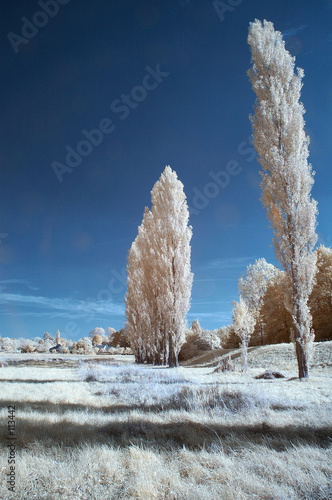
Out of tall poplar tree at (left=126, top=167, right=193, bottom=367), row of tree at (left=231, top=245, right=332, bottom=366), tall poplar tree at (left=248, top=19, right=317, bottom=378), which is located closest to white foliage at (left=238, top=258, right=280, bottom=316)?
row of tree at (left=231, top=245, right=332, bottom=366)

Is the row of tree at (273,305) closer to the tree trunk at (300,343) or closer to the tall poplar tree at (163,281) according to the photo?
the tall poplar tree at (163,281)

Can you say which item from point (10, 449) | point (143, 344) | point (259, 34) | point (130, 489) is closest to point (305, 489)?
point (130, 489)

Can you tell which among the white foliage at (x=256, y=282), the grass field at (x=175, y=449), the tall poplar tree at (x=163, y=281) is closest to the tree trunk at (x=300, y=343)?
the grass field at (x=175, y=449)

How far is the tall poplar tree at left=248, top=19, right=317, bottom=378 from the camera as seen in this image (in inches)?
425

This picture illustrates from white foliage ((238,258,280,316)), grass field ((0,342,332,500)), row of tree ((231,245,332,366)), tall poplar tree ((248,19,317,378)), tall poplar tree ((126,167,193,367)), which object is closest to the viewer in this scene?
grass field ((0,342,332,500))

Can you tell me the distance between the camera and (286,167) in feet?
38.8

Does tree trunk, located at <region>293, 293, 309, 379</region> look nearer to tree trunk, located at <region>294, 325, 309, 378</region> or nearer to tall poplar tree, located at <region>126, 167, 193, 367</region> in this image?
tree trunk, located at <region>294, 325, 309, 378</region>

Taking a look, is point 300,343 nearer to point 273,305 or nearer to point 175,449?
point 175,449

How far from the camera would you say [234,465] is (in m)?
2.75

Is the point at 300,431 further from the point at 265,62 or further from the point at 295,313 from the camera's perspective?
the point at 265,62

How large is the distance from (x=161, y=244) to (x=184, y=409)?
46.0 feet

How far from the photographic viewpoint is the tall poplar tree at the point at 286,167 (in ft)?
35.4

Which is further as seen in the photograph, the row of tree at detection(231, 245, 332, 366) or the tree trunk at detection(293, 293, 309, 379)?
the row of tree at detection(231, 245, 332, 366)

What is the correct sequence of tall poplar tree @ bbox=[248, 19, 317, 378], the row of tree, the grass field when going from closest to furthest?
the grass field → tall poplar tree @ bbox=[248, 19, 317, 378] → the row of tree
